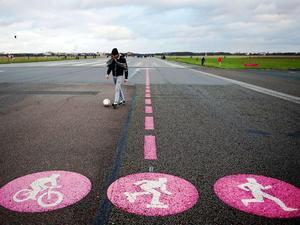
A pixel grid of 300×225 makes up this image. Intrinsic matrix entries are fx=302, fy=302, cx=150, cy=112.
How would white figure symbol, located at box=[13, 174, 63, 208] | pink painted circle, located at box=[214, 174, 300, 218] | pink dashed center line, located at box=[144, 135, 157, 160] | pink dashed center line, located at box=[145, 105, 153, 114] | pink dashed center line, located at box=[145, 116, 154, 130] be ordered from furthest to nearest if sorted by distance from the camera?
pink dashed center line, located at box=[145, 105, 153, 114] → pink dashed center line, located at box=[145, 116, 154, 130] → pink dashed center line, located at box=[144, 135, 157, 160] → white figure symbol, located at box=[13, 174, 63, 208] → pink painted circle, located at box=[214, 174, 300, 218]

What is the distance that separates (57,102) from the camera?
10.1m

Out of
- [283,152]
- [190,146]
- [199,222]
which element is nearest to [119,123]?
[190,146]

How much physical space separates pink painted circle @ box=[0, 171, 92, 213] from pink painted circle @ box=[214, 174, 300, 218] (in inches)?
63.5

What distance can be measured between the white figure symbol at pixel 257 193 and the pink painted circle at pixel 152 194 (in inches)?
23.3

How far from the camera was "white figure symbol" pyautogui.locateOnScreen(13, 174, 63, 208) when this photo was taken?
3.19 m

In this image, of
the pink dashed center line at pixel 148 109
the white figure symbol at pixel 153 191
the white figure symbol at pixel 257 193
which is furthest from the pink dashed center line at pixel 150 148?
the pink dashed center line at pixel 148 109

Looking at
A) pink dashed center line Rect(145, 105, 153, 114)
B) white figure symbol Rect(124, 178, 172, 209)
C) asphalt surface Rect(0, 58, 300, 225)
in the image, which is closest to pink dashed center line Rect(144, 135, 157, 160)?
asphalt surface Rect(0, 58, 300, 225)

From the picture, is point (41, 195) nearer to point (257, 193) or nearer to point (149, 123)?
point (257, 193)

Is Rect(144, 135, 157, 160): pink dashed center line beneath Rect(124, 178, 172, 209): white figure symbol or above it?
beneath

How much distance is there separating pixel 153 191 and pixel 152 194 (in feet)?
0.22

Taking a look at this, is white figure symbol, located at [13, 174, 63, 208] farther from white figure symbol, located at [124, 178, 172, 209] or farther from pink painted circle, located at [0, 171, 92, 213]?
white figure symbol, located at [124, 178, 172, 209]

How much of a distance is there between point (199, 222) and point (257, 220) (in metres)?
0.56

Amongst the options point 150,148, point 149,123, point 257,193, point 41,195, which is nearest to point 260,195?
point 257,193

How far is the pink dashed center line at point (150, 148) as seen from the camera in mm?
4621
